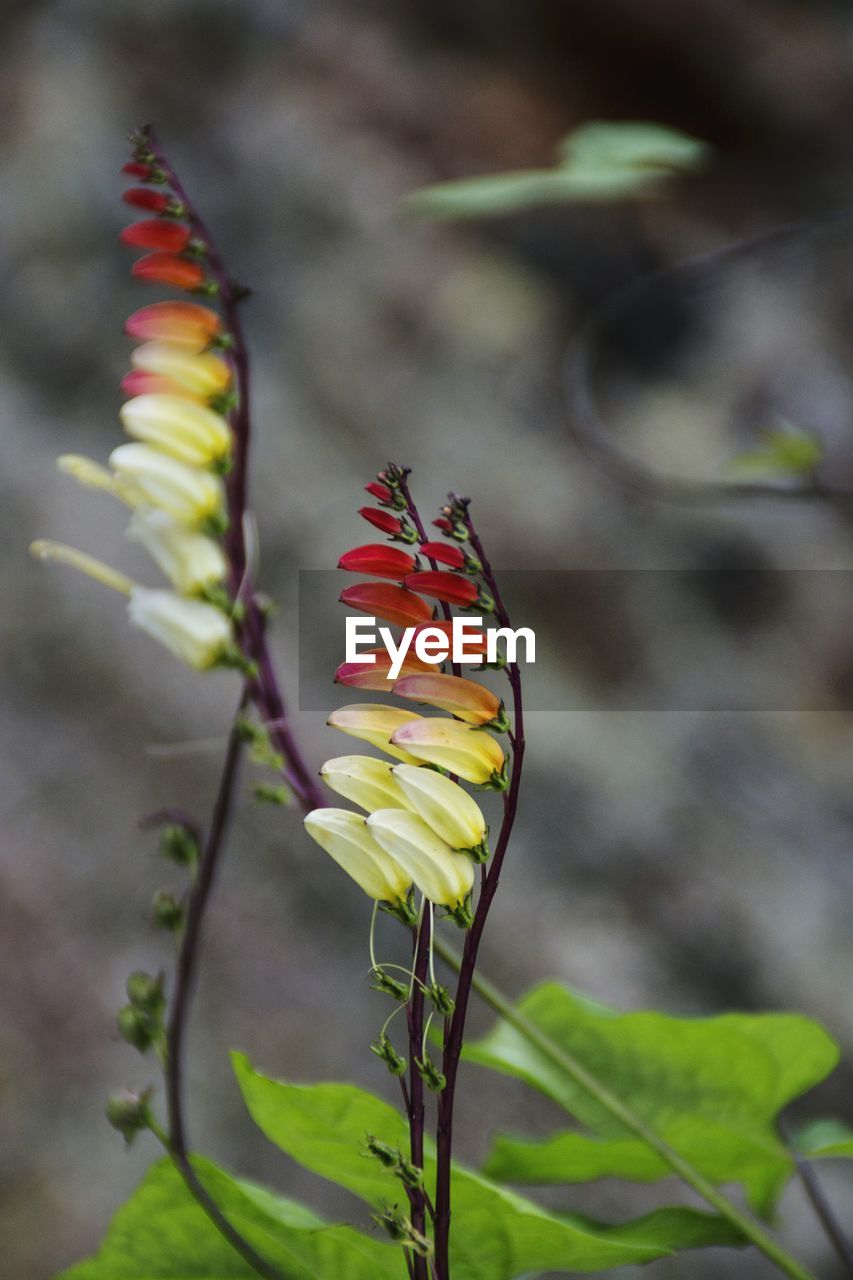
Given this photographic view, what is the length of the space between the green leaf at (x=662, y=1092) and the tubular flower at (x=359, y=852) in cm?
11

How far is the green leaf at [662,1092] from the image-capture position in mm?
251

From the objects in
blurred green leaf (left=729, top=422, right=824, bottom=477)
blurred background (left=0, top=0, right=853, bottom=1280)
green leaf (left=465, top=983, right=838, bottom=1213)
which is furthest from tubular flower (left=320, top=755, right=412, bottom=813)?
blurred green leaf (left=729, top=422, right=824, bottom=477)

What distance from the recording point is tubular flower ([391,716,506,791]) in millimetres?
150

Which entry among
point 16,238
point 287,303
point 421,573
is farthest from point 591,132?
point 421,573

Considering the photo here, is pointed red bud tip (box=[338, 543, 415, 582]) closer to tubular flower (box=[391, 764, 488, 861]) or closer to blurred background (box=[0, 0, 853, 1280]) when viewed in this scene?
tubular flower (box=[391, 764, 488, 861])

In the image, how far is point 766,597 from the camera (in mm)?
659

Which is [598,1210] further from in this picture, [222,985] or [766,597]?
[766,597]

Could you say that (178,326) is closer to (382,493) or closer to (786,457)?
(382,493)

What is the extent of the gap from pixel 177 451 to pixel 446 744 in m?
0.07

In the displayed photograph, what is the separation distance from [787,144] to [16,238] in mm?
525

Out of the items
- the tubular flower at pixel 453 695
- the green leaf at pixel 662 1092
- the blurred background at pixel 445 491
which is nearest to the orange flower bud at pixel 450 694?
the tubular flower at pixel 453 695

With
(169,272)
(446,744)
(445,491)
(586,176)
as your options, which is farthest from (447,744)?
(445,491)

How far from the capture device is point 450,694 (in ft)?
0.49

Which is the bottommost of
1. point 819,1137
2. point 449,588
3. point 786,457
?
point 819,1137
